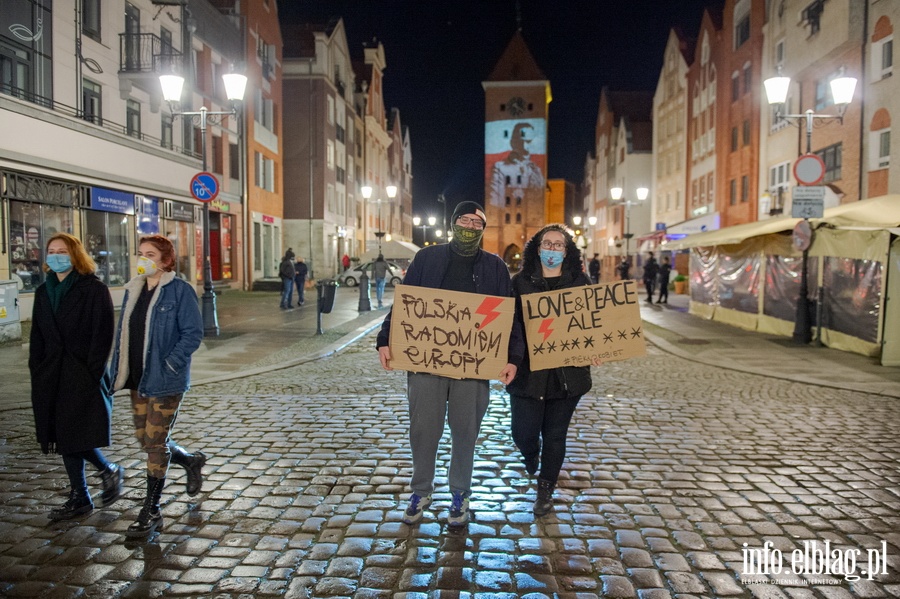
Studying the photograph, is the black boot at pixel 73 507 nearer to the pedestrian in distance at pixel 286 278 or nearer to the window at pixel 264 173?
the pedestrian in distance at pixel 286 278

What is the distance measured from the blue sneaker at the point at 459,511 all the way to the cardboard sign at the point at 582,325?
0.94 meters

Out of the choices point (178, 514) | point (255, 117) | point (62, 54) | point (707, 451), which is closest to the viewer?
point (178, 514)

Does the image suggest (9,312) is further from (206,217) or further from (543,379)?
(543,379)

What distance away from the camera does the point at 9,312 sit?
501 inches

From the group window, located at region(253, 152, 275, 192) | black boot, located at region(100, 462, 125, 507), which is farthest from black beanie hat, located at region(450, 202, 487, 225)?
window, located at region(253, 152, 275, 192)

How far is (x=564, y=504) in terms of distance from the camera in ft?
16.2

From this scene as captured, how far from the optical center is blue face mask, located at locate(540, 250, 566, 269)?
4754 millimetres

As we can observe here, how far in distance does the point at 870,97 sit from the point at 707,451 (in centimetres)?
1907

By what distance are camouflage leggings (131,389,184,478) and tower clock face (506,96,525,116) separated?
8378 cm

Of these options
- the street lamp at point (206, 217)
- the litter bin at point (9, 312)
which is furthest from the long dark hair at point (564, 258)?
the litter bin at point (9, 312)

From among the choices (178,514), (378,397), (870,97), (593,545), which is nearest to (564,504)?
(593,545)

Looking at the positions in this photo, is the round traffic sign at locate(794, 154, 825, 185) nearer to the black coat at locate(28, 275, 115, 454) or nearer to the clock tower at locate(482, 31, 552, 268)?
the black coat at locate(28, 275, 115, 454)

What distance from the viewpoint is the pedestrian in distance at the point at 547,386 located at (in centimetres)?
466

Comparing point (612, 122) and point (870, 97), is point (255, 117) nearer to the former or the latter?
point (870, 97)
